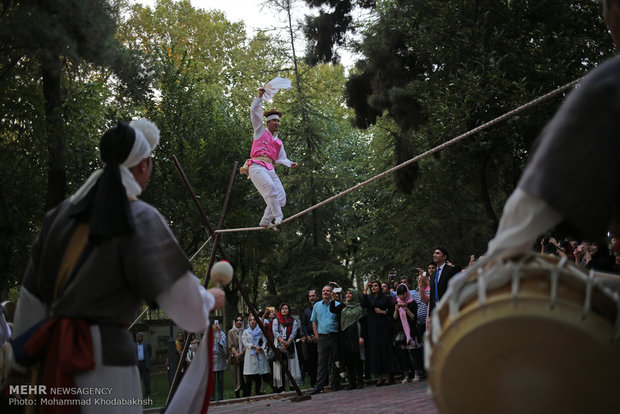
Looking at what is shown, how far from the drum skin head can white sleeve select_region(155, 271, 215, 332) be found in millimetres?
1190

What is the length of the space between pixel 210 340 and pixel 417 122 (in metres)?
14.5

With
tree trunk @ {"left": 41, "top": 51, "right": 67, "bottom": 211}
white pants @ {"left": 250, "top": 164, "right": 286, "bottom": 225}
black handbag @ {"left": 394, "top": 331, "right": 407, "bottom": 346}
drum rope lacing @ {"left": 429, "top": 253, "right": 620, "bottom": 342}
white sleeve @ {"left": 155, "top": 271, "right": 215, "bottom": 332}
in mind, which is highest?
tree trunk @ {"left": 41, "top": 51, "right": 67, "bottom": 211}

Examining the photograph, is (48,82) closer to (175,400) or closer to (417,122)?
(417,122)

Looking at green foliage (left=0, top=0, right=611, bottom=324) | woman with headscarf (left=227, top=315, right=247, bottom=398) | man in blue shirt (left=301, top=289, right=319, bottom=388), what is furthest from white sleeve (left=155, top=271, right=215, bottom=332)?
green foliage (left=0, top=0, right=611, bottom=324)

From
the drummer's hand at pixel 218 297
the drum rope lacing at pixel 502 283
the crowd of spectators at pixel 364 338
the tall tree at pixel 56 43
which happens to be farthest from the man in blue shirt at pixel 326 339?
the drum rope lacing at pixel 502 283

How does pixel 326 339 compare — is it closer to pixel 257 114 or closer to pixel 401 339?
pixel 401 339

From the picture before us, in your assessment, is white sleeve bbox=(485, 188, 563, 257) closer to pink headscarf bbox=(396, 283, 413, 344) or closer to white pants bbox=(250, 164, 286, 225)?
white pants bbox=(250, 164, 286, 225)

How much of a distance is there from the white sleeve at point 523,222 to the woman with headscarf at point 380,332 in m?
10.6

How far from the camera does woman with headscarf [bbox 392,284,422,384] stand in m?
12.2

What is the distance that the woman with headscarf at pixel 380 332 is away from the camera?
485 inches

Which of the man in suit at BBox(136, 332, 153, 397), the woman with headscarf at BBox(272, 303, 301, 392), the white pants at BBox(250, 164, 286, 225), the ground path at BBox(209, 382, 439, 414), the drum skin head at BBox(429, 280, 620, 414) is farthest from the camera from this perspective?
the man in suit at BBox(136, 332, 153, 397)

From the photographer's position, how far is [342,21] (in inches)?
774
